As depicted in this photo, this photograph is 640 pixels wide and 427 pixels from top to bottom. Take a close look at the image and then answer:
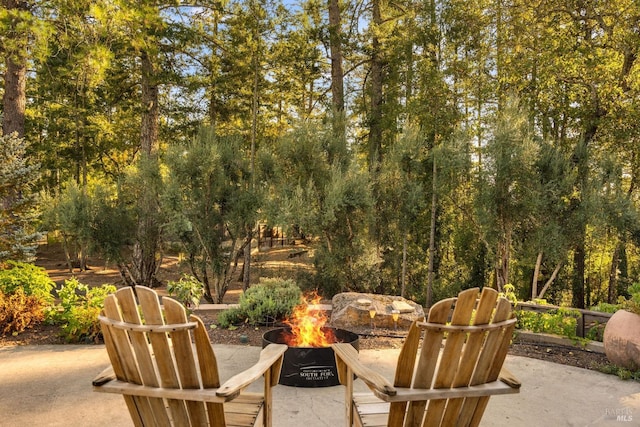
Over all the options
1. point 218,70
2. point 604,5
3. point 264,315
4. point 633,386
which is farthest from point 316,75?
point 633,386

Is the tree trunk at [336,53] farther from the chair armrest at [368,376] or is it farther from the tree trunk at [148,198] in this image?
the chair armrest at [368,376]

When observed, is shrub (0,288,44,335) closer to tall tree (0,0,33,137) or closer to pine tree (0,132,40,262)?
pine tree (0,132,40,262)

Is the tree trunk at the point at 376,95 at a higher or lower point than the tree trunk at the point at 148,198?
higher

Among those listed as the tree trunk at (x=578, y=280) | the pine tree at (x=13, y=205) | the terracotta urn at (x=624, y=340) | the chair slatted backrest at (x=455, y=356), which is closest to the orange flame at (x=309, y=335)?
the chair slatted backrest at (x=455, y=356)

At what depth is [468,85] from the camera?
352 inches

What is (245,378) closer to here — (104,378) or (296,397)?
(104,378)

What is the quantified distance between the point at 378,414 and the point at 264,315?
3.43 metres

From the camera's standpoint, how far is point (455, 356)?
1783 millimetres

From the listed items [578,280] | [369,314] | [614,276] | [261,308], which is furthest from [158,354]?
[614,276]

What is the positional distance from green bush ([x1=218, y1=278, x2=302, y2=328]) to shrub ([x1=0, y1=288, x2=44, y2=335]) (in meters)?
2.15

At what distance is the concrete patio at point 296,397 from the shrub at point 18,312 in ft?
1.75

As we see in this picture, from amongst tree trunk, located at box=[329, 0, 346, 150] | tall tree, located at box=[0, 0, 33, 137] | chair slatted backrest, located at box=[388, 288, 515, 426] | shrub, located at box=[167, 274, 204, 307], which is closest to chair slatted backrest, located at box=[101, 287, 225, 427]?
chair slatted backrest, located at box=[388, 288, 515, 426]

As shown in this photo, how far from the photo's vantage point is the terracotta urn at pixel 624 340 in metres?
4.03

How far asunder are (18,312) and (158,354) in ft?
14.4
